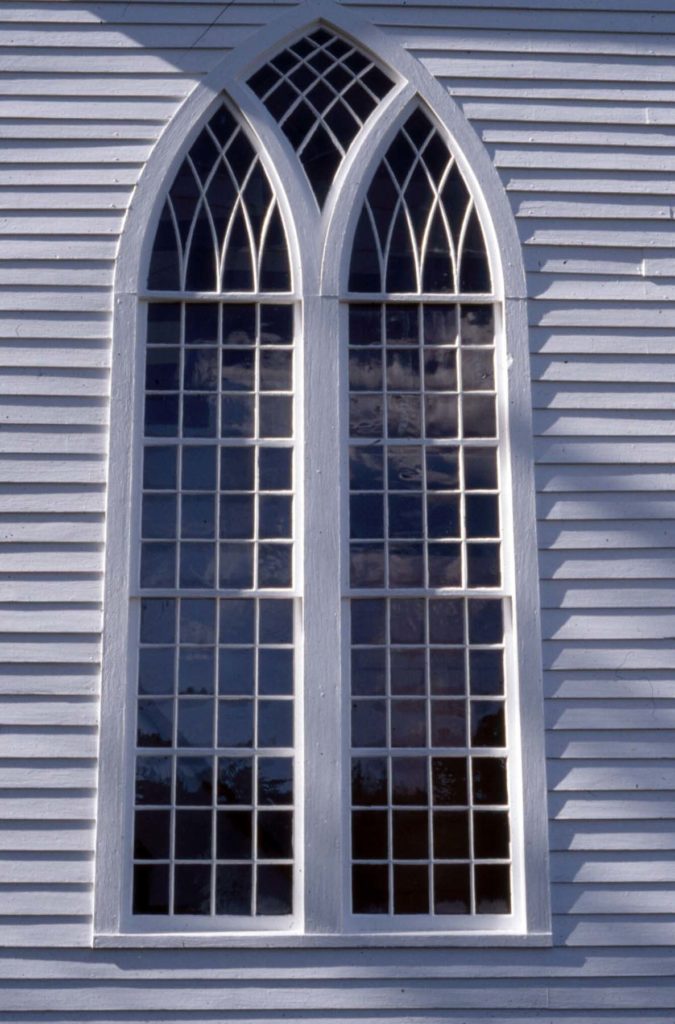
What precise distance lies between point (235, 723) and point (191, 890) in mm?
854

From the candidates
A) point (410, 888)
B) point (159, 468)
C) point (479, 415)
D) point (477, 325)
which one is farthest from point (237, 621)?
point (477, 325)

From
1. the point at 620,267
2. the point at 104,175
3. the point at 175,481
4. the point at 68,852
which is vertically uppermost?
the point at 104,175

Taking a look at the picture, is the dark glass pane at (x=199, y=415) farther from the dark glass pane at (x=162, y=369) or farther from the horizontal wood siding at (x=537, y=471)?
the horizontal wood siding at (x=537, y=471)

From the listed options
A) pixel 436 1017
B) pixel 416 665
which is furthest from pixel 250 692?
pixel 436 1017

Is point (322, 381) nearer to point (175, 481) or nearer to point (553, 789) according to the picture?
point (175, 481)

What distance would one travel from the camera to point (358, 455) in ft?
21.6

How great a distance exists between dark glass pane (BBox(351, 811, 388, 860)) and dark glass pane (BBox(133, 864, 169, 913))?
963mm

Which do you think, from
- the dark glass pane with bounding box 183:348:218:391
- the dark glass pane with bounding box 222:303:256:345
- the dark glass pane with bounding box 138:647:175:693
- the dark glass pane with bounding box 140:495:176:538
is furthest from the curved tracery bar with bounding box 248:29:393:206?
the dark glass pane with bounding box 138:647:175:693

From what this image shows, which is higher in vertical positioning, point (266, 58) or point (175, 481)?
point (266, 58)

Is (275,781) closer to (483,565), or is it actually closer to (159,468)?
(483,565)

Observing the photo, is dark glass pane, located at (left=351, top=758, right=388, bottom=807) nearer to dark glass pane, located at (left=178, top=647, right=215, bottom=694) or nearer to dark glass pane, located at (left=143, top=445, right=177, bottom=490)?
dark glass pane, located at (left=178, top=647, right=215, bottom=694)

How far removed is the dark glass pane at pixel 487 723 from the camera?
625 cm

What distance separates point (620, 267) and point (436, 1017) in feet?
13.5

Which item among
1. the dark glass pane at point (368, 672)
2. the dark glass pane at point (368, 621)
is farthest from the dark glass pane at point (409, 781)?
the dark glass pane at point (368, 621)
